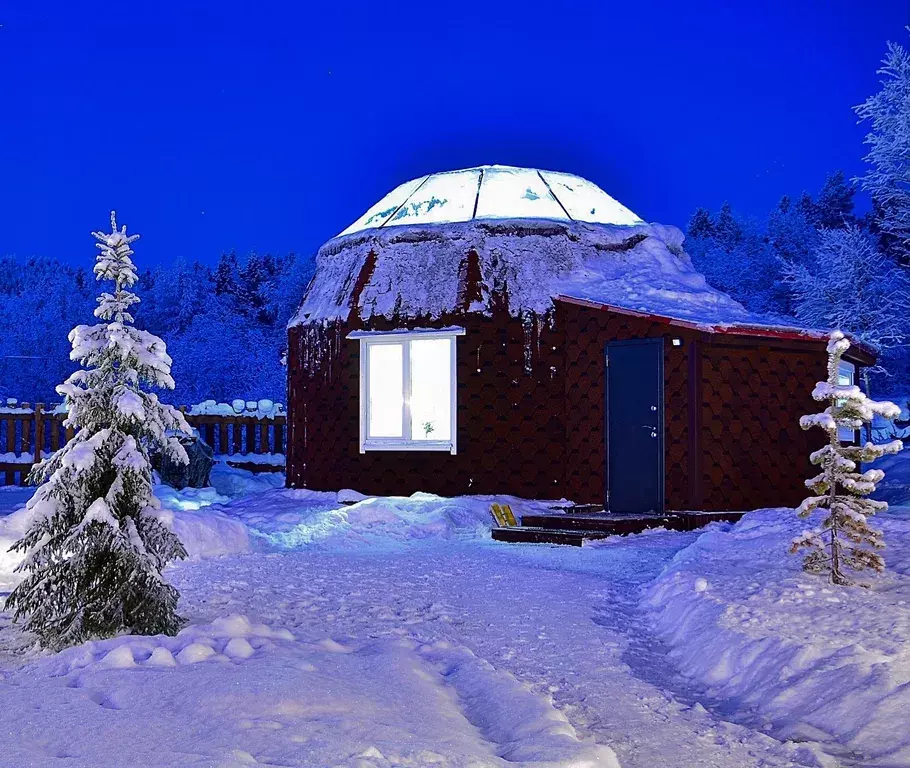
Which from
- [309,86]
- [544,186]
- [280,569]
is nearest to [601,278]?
[544,186]

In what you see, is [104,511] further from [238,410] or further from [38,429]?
[238,410]

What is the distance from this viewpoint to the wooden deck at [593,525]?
8.65 meters

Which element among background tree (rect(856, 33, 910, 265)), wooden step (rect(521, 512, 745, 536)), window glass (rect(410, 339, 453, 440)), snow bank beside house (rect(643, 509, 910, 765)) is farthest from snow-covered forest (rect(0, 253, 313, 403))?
snow bank beside house (rect(643, 509, 910, 765))

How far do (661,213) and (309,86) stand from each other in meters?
34.6

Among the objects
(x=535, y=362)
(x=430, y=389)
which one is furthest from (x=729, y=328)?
(x=430, y=389)

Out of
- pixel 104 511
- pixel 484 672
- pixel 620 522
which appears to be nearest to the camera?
pixel 484 672

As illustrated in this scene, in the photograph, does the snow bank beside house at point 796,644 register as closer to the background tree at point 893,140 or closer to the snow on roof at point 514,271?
the snow on roof at point 514,271

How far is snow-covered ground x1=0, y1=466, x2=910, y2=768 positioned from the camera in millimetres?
2900

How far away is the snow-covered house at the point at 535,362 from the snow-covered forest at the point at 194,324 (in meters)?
23.1

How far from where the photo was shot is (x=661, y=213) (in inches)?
3233

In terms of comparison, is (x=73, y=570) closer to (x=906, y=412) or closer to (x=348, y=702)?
(x=348, y=702)

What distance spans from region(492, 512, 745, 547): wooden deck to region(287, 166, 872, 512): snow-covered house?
31cm

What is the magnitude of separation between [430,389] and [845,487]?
7281 mm

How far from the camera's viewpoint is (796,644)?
4.02 m
